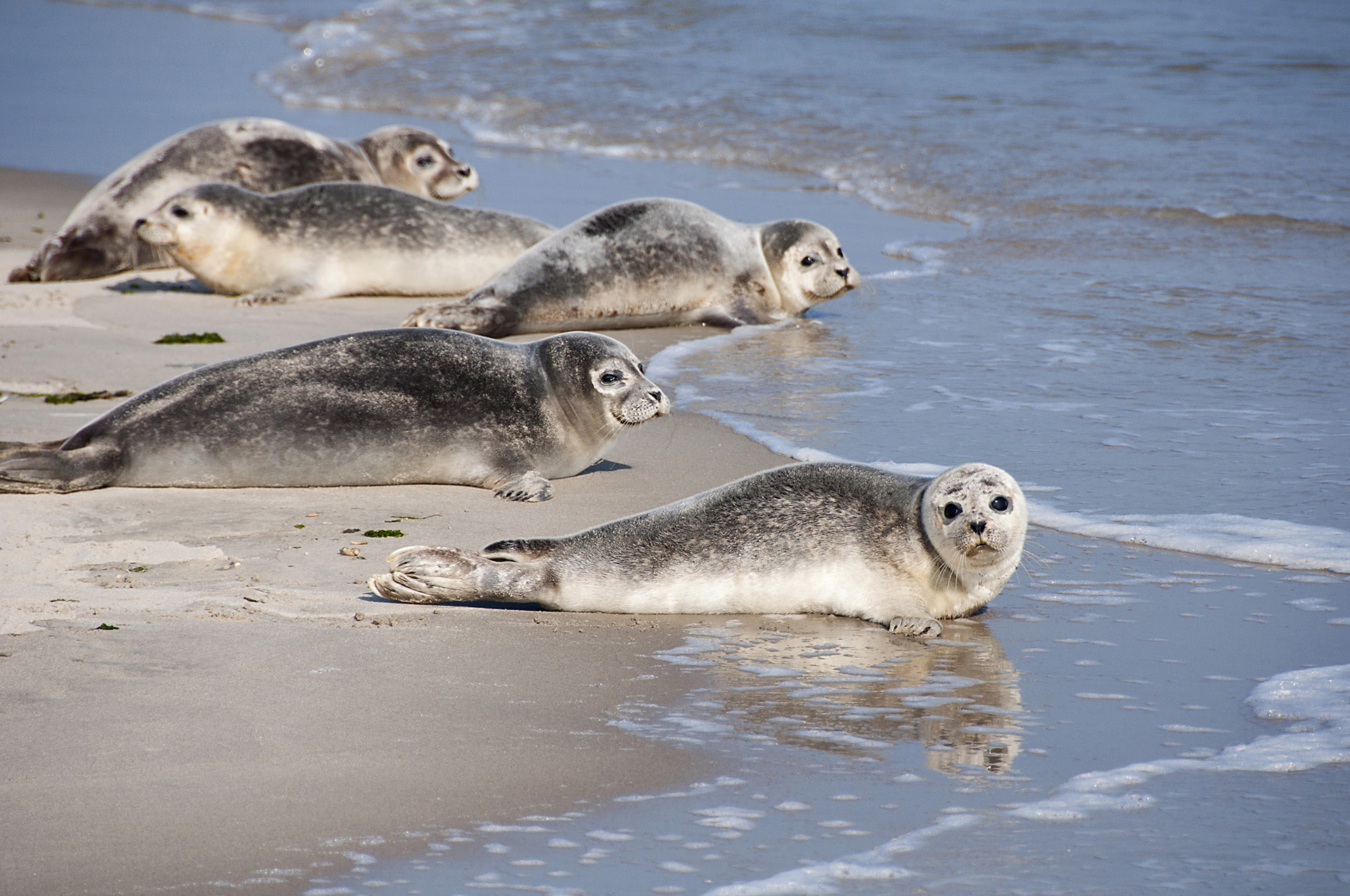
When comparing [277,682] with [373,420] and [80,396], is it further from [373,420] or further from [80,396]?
[80,396]

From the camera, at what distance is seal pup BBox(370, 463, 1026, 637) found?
12.9 feet

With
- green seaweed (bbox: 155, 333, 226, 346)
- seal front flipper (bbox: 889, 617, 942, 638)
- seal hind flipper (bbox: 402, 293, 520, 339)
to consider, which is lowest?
seal front flipper (bbox: 889, 617, 942, 638)

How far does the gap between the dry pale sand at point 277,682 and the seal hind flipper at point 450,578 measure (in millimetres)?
51

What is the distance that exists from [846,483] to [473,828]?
1790 millimetres

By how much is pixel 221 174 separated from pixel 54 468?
517 cm

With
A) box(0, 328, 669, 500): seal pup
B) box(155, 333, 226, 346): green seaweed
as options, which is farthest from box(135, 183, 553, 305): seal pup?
box(0, 328, 669, 500): seal pup

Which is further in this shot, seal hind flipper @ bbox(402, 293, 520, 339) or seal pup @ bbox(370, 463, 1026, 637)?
seal hind flipper @ bbox(402, 293, 520, 339)

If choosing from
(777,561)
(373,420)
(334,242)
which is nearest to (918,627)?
(777,561)

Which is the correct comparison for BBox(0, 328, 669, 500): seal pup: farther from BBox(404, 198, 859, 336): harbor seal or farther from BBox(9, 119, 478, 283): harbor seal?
BBox(9, 119, 478, 283): harbor seal

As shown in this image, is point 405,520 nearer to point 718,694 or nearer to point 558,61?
point 718,694

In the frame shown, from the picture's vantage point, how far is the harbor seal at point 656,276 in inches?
304

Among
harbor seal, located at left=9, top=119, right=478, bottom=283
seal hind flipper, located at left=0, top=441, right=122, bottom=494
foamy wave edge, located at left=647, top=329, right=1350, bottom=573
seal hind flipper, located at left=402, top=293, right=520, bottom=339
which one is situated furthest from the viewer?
harbor seal, located at left=9, top=119, right=478, bottom=283

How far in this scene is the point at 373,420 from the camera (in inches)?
200

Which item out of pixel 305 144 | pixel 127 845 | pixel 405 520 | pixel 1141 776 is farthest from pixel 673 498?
pixel 305 144
